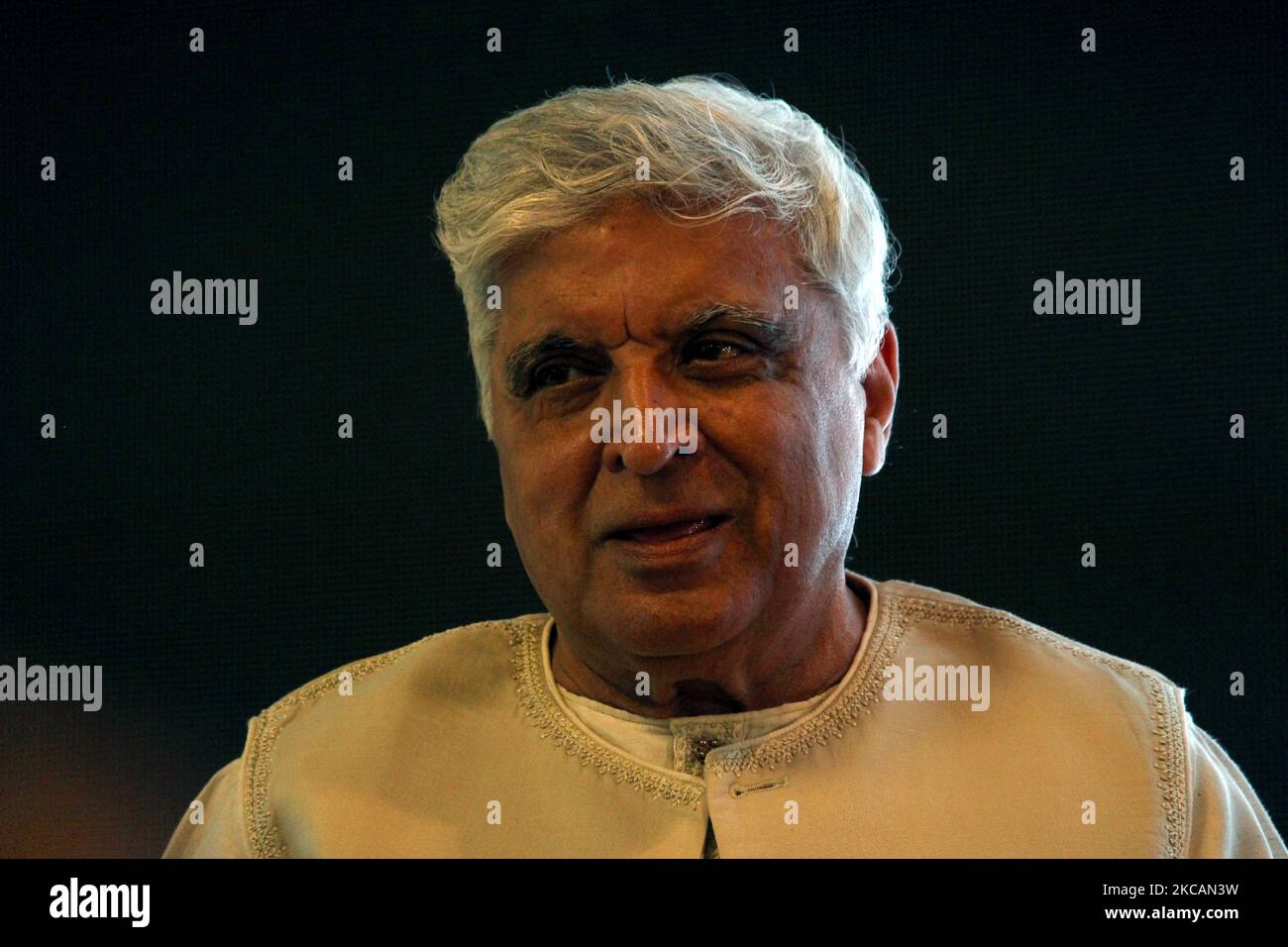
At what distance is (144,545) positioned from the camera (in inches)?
87.4

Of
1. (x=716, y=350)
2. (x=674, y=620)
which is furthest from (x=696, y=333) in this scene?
(x=674, y=620)

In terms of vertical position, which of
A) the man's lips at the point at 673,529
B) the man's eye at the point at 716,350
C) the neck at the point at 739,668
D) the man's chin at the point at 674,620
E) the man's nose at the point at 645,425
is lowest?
the neck at the point at 739,668

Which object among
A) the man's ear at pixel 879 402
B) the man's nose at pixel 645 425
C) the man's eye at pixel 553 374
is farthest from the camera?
the man's ear at pixel 879 402

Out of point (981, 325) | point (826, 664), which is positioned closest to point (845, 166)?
point (981, 325)

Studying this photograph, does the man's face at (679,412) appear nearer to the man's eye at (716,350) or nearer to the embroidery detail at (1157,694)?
the man's eye at (716,350)

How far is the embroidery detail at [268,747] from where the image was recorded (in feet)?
6.84

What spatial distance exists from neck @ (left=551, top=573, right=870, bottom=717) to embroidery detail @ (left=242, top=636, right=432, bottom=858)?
1.02ft

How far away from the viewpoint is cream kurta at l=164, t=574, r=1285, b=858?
76.9 inches

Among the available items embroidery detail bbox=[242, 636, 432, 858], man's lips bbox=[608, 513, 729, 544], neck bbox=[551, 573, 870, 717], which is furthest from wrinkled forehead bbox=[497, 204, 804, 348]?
embroidery detail bbox=[242, 636, 432, 858]

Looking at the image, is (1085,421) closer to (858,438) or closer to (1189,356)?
(1189,356)

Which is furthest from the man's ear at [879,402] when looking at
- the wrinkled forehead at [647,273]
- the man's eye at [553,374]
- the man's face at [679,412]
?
the man's eye at [553,374]

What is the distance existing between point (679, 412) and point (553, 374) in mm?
196

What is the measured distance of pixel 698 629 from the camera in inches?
72.4

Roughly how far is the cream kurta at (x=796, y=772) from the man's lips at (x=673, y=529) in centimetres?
32
